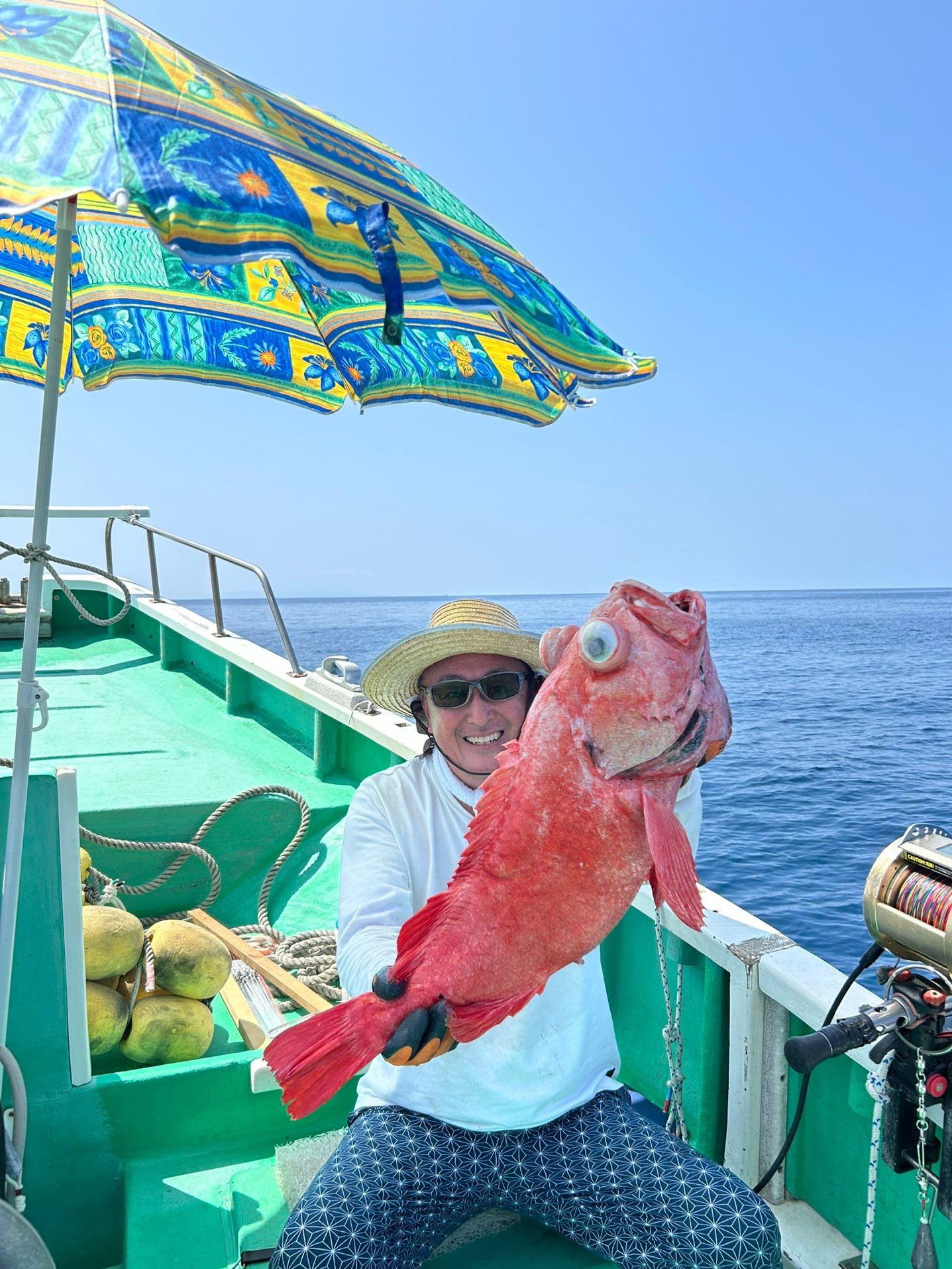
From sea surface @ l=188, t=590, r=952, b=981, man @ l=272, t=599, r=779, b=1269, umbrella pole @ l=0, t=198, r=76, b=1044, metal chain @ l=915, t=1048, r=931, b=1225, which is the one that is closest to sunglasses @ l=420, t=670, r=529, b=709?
man @ l=272, t=599, r=779, b=1269

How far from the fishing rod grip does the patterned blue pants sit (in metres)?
0.56

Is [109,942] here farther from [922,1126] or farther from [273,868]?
[922,1126]

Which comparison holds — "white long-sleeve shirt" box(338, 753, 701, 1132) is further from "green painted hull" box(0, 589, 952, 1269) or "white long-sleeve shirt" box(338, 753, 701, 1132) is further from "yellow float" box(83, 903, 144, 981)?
"yellow float" box(83, 903, 144, 981)

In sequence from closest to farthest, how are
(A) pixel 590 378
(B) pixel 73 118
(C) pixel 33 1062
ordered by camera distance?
(B) pixel 73 118
(A) pixel 590 378
(C) pixel 33 1062

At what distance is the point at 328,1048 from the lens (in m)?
1.80

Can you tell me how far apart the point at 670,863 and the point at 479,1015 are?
0.52 metres

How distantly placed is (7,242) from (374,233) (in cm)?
212

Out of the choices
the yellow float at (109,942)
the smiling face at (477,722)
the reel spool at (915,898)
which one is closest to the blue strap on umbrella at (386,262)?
the smiling face at (477,722)

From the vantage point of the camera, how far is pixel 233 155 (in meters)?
1.60

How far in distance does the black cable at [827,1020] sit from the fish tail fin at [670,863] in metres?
0.70

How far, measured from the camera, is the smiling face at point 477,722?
2.65 m

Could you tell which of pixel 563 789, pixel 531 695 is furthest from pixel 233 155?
pixel 531 695

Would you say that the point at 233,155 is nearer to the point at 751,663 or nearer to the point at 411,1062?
the point at 411,1062

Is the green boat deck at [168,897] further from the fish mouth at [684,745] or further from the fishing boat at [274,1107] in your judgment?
the fish mouth at [684,745]
